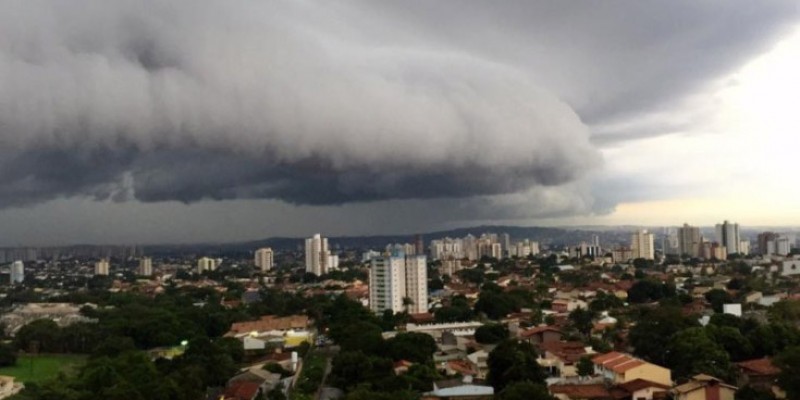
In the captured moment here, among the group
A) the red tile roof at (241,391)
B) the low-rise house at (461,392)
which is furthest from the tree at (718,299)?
the red tile roof at (241,391)

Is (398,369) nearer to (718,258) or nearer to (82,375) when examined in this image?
(82,375)

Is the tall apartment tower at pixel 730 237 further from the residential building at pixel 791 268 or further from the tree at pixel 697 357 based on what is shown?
the tree at pixel 697 357

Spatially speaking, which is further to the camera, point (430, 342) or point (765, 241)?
point (765, 241)

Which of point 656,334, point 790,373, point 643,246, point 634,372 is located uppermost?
point 643,246

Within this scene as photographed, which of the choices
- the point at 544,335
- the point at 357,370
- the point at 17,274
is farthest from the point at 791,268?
the point at 17,274

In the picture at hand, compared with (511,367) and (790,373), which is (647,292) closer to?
(511,367)

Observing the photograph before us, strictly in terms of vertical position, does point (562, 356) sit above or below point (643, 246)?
below
